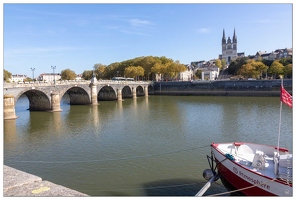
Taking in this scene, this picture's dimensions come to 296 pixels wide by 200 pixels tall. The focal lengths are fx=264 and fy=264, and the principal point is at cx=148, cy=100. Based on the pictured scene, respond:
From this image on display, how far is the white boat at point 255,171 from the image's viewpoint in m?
8.00

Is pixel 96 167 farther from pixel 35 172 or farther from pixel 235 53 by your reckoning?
pixel 235 53

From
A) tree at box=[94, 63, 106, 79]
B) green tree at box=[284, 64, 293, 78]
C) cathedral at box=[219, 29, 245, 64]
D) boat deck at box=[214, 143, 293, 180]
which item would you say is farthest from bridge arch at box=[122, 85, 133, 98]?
cathedral at box=[219, 29, 245, 64]

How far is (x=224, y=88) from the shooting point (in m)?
62.8

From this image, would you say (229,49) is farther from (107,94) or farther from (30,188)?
(30,188)

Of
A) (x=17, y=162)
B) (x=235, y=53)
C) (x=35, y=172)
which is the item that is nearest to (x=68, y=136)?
(x=17, y=162)

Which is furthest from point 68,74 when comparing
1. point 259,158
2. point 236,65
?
point 259,158

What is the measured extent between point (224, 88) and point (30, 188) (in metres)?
60.5

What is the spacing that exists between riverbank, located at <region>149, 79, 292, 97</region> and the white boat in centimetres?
4998

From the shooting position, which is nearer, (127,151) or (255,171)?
(255,171)

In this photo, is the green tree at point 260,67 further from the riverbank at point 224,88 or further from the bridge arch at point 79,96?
the bridge arch at point 79,96

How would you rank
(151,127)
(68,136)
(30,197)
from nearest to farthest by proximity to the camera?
(30,197), (68,136), (151,127)

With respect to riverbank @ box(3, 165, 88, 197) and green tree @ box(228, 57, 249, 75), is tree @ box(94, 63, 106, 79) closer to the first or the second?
green tree @ box(228, 57, 249, 75)

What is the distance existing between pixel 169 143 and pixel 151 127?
595 cm

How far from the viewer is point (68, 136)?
20.0 meters
